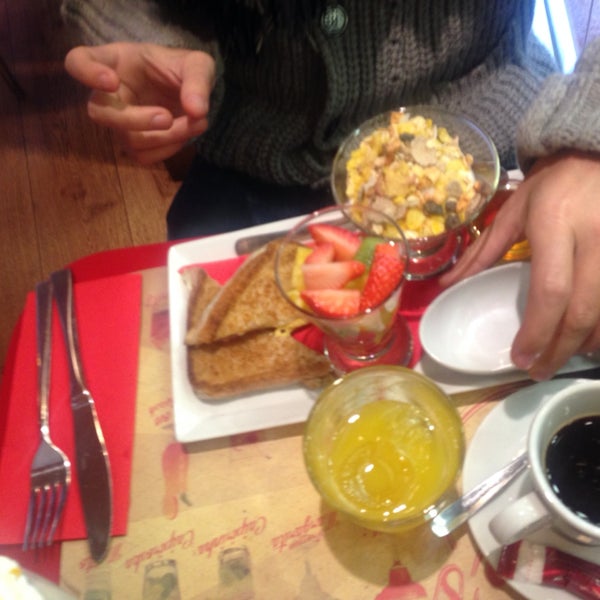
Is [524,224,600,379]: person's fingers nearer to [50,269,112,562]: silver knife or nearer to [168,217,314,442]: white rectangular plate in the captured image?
[168,217,314,442]: white rectangular plate

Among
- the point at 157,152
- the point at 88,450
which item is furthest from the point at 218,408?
the point at 157,152

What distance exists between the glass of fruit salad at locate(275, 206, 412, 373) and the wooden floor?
1.11 meters

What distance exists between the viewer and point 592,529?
495mm

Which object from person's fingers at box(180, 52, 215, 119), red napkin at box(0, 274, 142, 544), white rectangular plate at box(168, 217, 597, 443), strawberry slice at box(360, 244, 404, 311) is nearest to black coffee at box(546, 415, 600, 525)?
white rectangular plate at box(168, 217, 597, 443)

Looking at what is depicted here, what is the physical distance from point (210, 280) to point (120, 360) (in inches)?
6.0

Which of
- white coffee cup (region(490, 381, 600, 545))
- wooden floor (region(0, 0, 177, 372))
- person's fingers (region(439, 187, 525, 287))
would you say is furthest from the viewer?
wooden floor (region(0, 0, 177, 372))

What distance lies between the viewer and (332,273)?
713 millimetres

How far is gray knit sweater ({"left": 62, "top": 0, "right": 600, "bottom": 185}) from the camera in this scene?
870mm

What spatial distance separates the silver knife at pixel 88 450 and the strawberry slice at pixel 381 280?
1.12 ft

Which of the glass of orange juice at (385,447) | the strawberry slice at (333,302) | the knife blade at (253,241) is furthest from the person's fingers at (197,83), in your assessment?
the glass of orange juice at (385,447)

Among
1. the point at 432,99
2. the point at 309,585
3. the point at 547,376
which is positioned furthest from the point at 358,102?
the point at 309,585

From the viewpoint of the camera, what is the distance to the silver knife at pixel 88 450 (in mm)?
677

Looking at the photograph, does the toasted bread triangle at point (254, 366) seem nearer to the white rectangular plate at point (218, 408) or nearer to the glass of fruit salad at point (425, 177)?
the white rectangular plate at point (218, 408)

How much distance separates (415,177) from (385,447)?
0.35 meters
